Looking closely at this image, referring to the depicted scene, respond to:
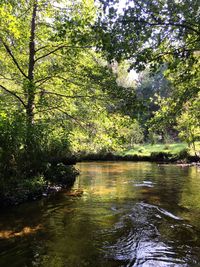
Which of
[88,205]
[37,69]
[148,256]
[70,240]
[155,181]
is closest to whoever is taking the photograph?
[148,256]

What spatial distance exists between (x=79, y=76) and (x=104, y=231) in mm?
8664

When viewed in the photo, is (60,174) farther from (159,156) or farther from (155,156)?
(159,156)

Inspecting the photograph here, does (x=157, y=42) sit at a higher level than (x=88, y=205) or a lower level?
higher

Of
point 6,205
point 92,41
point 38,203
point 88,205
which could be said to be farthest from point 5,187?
point 92,41

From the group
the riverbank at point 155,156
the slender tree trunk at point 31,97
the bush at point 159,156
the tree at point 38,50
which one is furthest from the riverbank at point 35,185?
the bush at point 159,156

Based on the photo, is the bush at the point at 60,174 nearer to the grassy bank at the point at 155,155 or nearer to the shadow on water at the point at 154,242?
the shadow on water at the point at 154,242

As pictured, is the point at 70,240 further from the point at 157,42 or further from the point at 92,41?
the point at 157,42

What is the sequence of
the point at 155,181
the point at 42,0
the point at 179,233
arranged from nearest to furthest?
the point at 179,233
the point at 42,0
the point at 155,181

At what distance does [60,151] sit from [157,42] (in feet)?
28.9

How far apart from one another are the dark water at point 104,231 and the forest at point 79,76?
6.40 ft

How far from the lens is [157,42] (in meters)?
8.93

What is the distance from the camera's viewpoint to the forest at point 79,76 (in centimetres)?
814

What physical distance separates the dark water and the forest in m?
1.95

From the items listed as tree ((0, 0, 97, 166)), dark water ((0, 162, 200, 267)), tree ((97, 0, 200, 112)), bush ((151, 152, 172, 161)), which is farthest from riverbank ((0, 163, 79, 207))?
bush ((151, 152, 172, 161))
